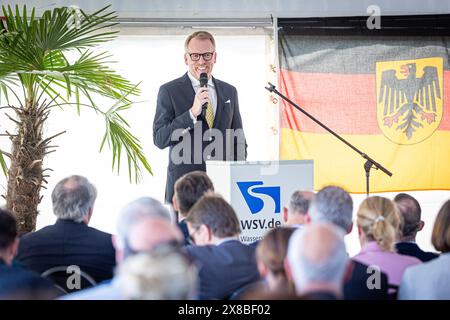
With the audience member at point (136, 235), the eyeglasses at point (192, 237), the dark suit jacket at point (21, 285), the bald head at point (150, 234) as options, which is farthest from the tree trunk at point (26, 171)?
the bald head at point (150, 234)

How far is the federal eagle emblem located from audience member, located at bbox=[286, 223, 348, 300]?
5126mm

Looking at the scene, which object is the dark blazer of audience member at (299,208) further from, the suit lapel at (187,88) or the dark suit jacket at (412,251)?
the suit lapel at (187,88)

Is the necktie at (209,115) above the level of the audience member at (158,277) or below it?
above

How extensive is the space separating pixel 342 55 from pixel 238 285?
15.1 feet

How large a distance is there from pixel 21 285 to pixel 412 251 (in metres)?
1.77

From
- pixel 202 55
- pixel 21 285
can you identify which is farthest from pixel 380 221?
pixel 202 55

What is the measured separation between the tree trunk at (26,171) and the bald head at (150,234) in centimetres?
294

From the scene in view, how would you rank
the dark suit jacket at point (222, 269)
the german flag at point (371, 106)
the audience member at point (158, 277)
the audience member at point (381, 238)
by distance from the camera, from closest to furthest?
the audience member at point (158, 277) → the dark suit jacket at point (222, 269) → the audience member at point (381, 238) → the german flag at point (371, 106)

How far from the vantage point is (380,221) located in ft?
10.8

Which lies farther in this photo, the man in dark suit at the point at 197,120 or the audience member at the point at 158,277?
the man in dark suit at the point at 197,120

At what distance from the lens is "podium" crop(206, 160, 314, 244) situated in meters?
4.39

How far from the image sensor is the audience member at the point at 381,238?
3.17m

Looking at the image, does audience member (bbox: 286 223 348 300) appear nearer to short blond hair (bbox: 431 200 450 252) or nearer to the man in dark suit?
short blond hair (bbox: 431 200 450 252)
